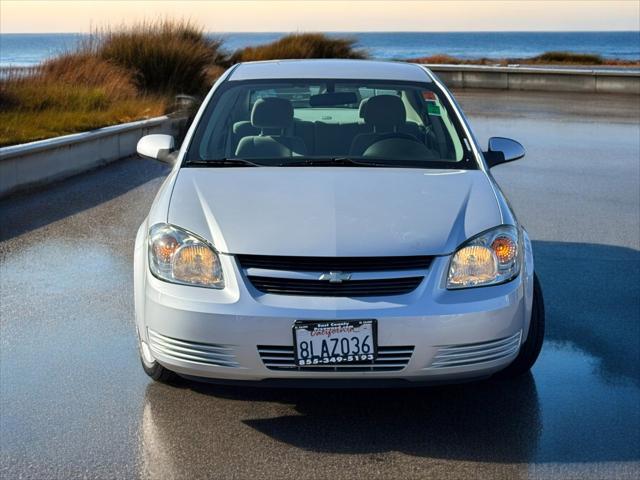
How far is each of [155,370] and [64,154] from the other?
25.8ft

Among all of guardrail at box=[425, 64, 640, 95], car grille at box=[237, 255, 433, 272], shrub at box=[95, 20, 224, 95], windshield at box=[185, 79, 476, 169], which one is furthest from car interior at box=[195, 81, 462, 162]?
guardrail at box=[425, 64, 640, 95]

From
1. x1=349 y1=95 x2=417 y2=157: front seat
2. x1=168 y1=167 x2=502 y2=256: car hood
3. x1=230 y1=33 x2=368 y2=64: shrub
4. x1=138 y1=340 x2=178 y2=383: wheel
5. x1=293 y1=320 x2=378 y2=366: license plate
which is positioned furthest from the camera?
x1=230 y1=33 x2=368 y2=64: shrub

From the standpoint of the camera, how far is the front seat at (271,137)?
18.0ft

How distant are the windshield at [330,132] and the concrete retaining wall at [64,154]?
4.98m

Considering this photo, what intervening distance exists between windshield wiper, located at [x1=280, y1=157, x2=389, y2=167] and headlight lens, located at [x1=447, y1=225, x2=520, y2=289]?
1.01 meters

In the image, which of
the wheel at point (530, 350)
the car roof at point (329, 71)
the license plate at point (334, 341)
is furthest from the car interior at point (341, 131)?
the license plate at point (334, 341)

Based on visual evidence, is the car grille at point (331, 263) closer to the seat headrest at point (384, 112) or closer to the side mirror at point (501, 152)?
the side mirror at point (501, 152)

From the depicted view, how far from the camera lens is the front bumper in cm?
396

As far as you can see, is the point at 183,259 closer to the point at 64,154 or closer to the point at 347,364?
the point at 347,364

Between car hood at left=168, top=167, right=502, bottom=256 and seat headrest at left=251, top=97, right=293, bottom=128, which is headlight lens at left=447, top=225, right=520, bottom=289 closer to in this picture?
car hood at left=168, top=167, right=502, bottom=256

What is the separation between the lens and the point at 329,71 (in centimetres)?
607

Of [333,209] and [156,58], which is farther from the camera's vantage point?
[156,58]

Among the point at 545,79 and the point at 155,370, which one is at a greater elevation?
the point at 155,370

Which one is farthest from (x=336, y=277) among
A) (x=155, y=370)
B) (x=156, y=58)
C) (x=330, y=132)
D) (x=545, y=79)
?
(x=545, y=79)
